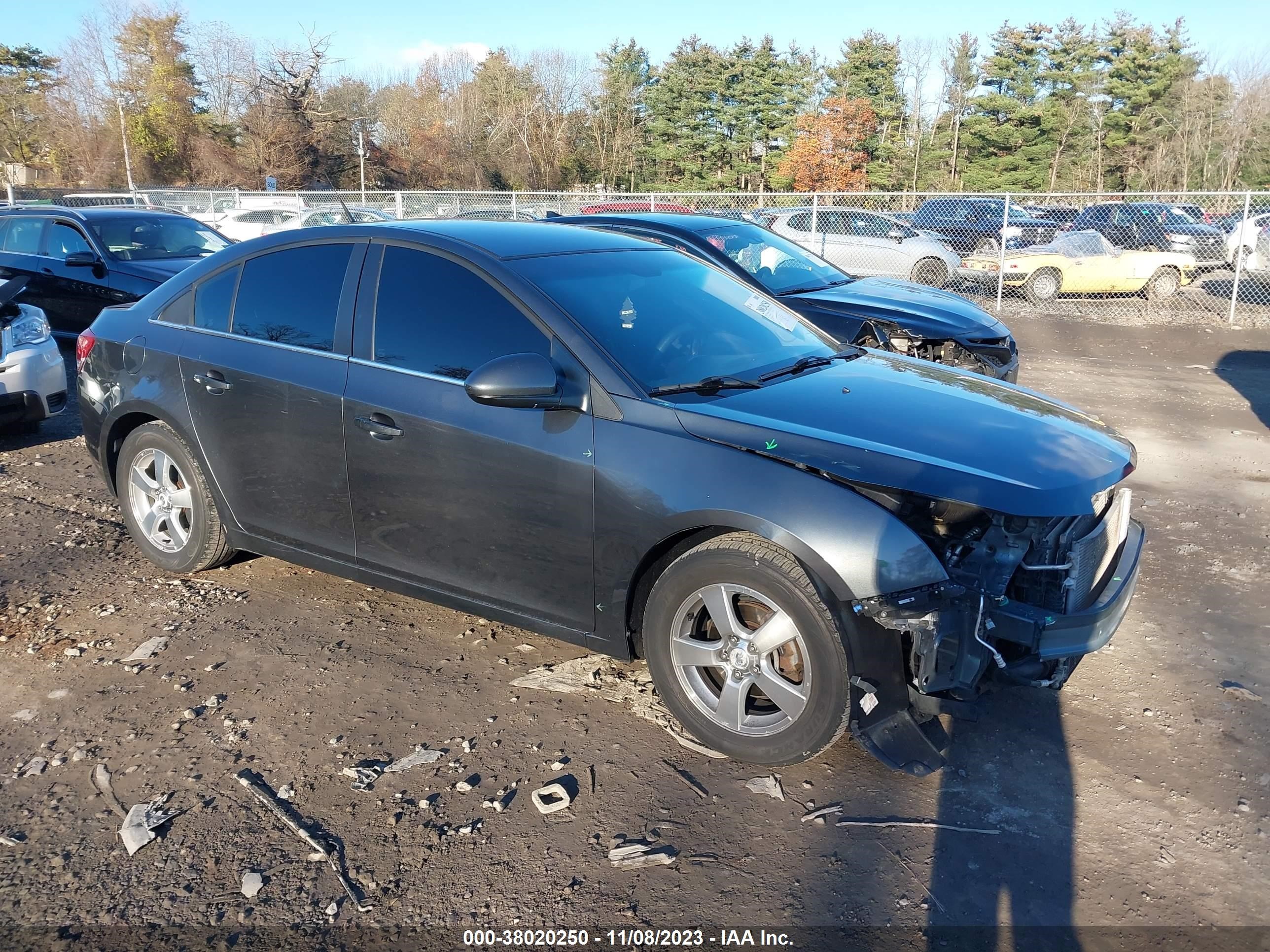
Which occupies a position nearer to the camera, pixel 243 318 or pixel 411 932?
pixel 411 932

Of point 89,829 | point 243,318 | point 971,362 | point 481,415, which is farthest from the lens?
point 971,362

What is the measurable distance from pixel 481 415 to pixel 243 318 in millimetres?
1569

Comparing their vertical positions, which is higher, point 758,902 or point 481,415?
point 481,415

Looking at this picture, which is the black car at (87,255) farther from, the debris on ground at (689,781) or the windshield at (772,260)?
the debris on ground at (689,781)

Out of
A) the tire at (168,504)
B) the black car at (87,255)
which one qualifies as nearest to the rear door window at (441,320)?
the tire at (168,504)

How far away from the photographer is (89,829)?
3053mm

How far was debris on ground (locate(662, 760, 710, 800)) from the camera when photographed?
3.26 meters

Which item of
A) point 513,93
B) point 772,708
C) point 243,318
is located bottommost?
point 772,708

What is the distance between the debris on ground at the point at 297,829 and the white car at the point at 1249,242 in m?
15.1

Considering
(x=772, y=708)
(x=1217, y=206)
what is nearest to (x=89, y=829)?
(x=772, y=708)

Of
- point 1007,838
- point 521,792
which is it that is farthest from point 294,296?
point 1007,838

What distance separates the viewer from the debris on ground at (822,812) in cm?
313

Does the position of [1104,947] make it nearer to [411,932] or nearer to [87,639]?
[411,932]

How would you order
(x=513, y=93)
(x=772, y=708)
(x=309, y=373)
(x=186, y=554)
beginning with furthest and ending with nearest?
(x=513, y=93), (x=186, y=554), (x=309, y=373), (x=772, y=708)
